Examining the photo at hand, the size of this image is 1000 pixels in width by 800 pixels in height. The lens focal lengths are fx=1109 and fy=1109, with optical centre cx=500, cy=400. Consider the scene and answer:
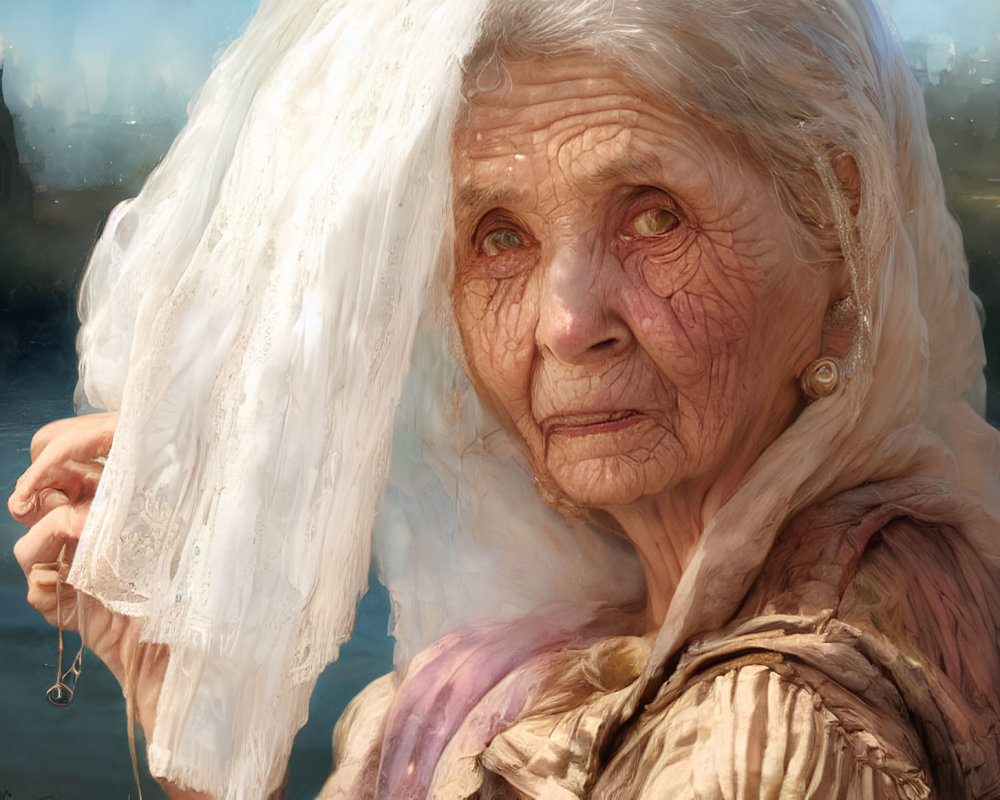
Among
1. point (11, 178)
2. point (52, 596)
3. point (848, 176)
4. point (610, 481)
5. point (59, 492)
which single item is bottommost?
point (52, 596)

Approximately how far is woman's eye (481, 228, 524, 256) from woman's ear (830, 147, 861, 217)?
1.02 ft

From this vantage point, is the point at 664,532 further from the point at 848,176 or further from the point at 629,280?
the point at 848,176

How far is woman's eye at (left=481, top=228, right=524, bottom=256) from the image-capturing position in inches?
44.4

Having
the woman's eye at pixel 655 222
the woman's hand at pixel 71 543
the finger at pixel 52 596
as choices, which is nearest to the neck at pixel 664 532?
the woman's eye at pixel 655 222

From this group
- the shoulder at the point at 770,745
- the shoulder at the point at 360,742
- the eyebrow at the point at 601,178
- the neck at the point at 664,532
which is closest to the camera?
the shoulder at the point at 770,745

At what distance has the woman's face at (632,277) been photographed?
3.41 ft

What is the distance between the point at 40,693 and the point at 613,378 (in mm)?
901

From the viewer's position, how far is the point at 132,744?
1405 mm

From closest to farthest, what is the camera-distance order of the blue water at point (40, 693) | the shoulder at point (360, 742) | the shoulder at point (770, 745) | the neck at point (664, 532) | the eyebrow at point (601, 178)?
1. the shoulder at point (770, 745)
2. the eyebrow at point (601, 178)
3. the neck at point (664, 532)
4. the shoulder at point (360, 742)
5. the blue water at point (40, 693)

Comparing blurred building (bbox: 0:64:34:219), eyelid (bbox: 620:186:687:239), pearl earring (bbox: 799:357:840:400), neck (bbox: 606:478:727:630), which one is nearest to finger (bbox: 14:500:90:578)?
blurred building (bbox: 0:64:34:219)

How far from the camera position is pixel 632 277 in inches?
42.6

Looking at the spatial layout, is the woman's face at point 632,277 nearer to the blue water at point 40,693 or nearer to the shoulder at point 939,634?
Answer: the shoulder at point 939,634

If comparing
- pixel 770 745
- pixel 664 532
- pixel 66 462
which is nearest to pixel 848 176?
pixel 664 532

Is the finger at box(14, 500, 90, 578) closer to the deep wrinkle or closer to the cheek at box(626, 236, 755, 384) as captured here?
the deep wrinkle
